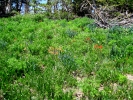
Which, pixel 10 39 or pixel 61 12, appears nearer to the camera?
pixel 10 39

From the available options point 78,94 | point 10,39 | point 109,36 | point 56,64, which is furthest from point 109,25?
point 78,94

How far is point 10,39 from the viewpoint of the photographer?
10.3 meters

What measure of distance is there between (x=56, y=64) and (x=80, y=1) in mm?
19749

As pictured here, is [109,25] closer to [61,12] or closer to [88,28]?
[88,28]

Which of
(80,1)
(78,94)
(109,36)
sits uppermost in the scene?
(80,1)

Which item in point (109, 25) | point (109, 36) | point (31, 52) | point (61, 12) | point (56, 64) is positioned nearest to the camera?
point (56, 64)

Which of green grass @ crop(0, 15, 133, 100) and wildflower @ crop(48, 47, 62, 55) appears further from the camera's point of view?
wildflower @ crop(48, 47, 62, 55)

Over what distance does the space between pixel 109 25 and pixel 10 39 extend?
25.0ft

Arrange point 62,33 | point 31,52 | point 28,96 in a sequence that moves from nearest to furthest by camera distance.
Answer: point 28,96
point 31,52
point 62,33

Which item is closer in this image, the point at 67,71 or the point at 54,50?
the point at 67,71

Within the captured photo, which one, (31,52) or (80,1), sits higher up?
(80,1)

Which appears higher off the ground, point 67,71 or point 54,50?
point 54,50

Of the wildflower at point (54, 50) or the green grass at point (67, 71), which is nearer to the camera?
the green grass at point (67, 71)

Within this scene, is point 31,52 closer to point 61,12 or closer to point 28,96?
point 28,96
